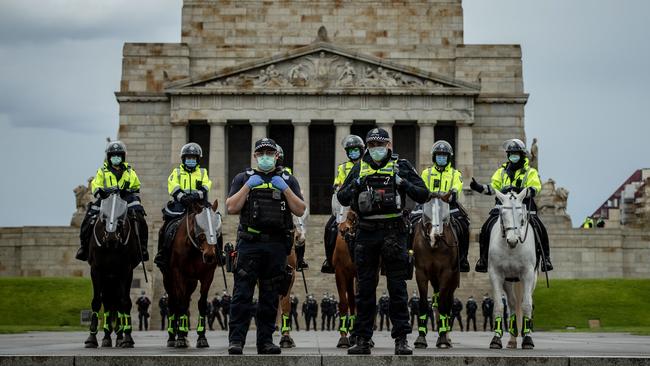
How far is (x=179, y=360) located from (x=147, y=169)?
205 feet

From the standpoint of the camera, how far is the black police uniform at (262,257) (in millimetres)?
17438

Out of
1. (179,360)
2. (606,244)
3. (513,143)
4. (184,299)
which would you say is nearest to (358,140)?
(513,143)

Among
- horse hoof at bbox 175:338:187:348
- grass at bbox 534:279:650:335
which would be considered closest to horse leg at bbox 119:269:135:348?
horse hoof at bbox 175:338:187:348

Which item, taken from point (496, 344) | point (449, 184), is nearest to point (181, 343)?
point (496, 344)

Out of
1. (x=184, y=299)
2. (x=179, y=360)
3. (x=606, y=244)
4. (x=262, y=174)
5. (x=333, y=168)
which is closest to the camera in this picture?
(x=179, y=360)

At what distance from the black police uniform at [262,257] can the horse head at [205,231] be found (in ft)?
10.2

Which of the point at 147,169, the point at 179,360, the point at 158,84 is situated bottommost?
the point at 179,360

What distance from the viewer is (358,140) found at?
75.9 ft

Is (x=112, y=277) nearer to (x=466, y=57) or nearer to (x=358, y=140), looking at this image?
(x=358, y=140)

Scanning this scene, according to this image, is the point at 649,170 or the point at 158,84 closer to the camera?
the point at 158,84

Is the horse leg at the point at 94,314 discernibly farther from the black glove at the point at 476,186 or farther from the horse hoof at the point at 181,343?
the black glove at the point at 476,186

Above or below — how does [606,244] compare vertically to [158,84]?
below

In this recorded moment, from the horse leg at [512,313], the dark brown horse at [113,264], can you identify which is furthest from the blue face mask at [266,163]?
the horse leg at [512,313]

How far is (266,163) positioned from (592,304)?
37.0 m
